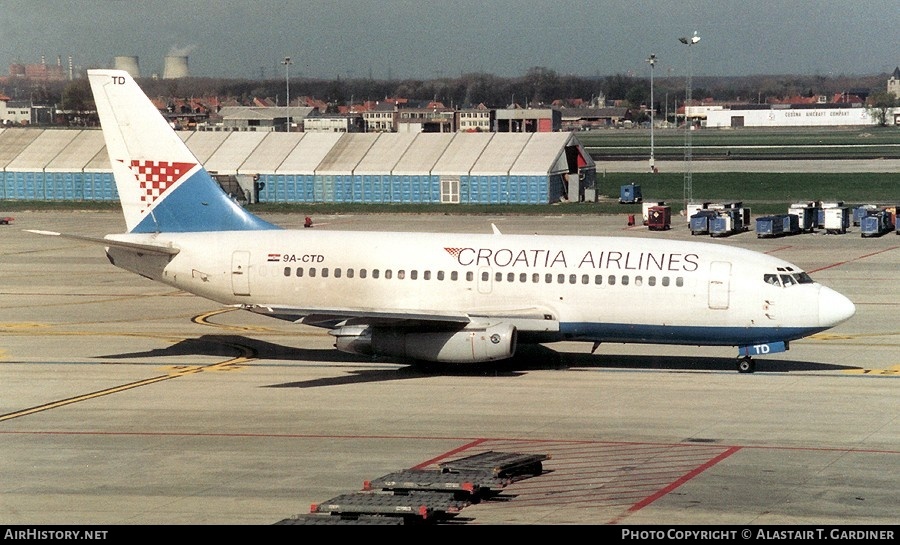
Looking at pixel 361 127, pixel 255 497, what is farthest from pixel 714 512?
pixel 361 127

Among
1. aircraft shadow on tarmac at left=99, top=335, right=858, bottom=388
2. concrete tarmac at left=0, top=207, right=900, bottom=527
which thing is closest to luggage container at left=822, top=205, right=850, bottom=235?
concrete tarmac at left=0, top=207, right=900, bottom=527

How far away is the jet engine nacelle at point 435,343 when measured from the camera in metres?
38.3

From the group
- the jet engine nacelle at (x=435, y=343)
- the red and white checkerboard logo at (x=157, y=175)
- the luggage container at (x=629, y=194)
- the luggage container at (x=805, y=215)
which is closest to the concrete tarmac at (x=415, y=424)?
the jet engine nacelle at (x=435, y=343)

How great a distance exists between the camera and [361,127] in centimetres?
15175

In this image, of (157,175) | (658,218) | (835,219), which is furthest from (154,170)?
(835,219)

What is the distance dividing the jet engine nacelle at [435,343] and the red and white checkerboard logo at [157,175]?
29.8ft

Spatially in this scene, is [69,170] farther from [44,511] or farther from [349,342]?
[44,511]

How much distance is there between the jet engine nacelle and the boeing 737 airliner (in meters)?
0.04

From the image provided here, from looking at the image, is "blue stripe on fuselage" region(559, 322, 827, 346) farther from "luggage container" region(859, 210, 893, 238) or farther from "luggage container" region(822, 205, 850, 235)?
"luggage container" region(822, 205, 850, 235)

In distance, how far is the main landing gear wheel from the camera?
1549 inches

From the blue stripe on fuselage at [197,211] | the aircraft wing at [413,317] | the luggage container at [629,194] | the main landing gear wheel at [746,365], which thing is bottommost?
the main landing gear wheel at [746,365]

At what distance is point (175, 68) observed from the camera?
57344 millimetres

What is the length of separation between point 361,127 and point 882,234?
8151 centimetres

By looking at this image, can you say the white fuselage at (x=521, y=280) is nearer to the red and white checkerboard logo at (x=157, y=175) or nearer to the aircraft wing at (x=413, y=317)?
the aircraft wing at (x=413, y=317)
